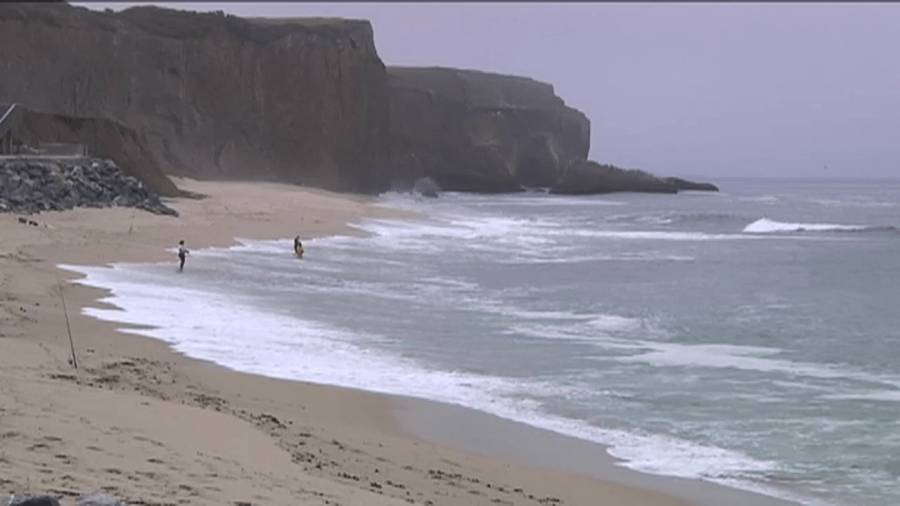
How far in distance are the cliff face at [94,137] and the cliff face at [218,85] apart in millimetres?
19186

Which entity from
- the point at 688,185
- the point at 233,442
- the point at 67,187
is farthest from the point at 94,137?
the point at 688,185

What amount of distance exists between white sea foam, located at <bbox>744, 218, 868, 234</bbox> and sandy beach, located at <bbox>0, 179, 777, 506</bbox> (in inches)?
1512

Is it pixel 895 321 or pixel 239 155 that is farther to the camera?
pixel 239 155

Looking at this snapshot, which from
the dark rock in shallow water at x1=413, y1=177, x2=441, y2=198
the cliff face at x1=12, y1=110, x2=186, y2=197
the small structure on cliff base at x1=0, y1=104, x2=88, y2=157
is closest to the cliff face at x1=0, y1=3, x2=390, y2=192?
the dark rock in shallow water at x1=413, y1=177, x2=441, y2=198

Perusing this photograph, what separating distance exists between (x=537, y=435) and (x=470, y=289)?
11.9 meters

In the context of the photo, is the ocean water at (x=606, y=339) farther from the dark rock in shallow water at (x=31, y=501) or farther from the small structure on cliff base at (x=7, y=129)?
the small structure on cliff base at (x=7, y=129)

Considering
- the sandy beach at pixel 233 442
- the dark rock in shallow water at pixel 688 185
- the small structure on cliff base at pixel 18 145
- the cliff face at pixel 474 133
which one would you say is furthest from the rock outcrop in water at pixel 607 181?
the sandy beach at pixel 233 442

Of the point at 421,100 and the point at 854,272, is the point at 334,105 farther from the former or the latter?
the point at 854,272

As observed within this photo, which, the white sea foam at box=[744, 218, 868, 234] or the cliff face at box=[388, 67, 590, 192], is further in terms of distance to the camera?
the cliff face at box=[388, 67, 590, 192]

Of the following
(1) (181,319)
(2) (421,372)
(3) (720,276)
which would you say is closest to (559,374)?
(2) (421,372)

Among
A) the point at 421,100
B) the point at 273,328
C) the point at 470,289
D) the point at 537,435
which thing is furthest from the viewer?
the point at 421,100

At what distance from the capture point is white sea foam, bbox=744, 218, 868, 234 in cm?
4684

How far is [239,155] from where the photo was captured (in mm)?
68625

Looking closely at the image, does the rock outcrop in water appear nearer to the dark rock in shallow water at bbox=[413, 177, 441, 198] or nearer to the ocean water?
the dark rock in shallow water at bbox=[413, 177, 441, 198]
